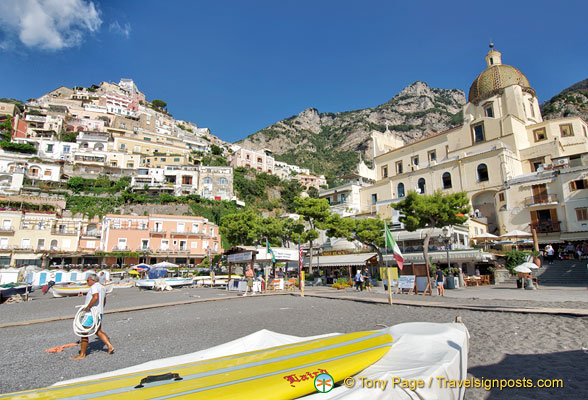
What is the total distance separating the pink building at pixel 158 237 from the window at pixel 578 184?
38609mm

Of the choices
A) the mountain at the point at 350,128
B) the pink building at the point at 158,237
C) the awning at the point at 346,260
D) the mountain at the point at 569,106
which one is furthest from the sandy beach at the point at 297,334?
the mountain at the point at 350,128

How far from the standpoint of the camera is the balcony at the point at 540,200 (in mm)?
26031

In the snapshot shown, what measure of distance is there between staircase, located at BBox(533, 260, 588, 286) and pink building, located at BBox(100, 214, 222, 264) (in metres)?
35.7

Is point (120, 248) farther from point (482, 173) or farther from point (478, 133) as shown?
point (478, 133)

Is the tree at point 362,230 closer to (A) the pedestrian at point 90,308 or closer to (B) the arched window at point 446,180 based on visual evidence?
(B) the arched window at point 446,180

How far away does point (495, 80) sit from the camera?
37.2m

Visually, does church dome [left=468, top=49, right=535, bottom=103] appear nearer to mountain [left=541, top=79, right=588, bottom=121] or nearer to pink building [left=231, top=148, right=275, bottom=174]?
mountain [left=541, top=79, right=588, bottom=121]

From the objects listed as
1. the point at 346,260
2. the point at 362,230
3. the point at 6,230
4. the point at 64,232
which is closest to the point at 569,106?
the point at 362,230

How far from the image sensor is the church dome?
36.7 m

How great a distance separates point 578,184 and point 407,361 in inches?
1186

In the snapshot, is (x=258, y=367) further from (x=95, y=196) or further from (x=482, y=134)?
(x=95, y=196)

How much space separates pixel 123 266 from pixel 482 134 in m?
44.7

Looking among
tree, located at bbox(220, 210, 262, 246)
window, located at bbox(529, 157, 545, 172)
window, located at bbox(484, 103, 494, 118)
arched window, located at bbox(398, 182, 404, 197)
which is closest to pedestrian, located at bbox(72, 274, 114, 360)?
tree, located at bbox(220, 210, 262, 246)

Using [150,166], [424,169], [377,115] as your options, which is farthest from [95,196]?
[377,115]
